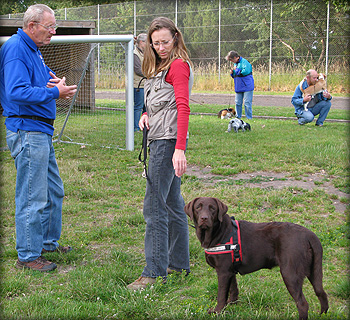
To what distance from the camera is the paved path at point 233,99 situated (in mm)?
15720

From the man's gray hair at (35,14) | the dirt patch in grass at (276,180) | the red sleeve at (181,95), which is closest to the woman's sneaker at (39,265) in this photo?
the red sleeve at (181,95)

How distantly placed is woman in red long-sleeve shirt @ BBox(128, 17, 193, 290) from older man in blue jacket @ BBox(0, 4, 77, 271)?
983 millimetres

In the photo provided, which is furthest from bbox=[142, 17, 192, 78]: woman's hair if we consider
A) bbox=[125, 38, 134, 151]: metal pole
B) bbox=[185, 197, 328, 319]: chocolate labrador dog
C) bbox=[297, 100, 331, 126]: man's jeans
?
bbox=[297, 100, 331, 126]: man's jeans

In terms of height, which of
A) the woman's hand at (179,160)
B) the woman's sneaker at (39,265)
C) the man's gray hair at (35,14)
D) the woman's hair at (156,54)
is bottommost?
the woman's sneaker at (39,265)

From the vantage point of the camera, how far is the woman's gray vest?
3557 millimetres

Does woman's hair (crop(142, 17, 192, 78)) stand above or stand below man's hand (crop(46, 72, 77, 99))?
above

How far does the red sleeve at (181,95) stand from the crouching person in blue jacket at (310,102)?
30.8ft

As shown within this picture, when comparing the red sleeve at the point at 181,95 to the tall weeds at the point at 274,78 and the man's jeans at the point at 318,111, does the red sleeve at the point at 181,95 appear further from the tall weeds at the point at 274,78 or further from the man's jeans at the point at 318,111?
the tall weeds at the point at 274,78

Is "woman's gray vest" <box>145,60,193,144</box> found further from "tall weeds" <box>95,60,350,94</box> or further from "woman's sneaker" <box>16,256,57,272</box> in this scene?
"tall weeds" <box>95,60,350,94</box>

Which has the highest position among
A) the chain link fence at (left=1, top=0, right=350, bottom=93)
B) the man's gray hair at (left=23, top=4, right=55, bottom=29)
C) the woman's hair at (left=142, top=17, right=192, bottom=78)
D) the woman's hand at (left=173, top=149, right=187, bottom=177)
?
the chain link fence at (left=1, top=0, right=350, bottom=93)

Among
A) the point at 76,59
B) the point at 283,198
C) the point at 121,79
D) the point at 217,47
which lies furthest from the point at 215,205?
the point at 217,47

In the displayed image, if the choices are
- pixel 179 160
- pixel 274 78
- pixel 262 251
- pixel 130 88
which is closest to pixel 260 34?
pixel 274 78

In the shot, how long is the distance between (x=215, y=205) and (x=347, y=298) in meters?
1.30

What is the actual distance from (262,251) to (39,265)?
7.01ft
